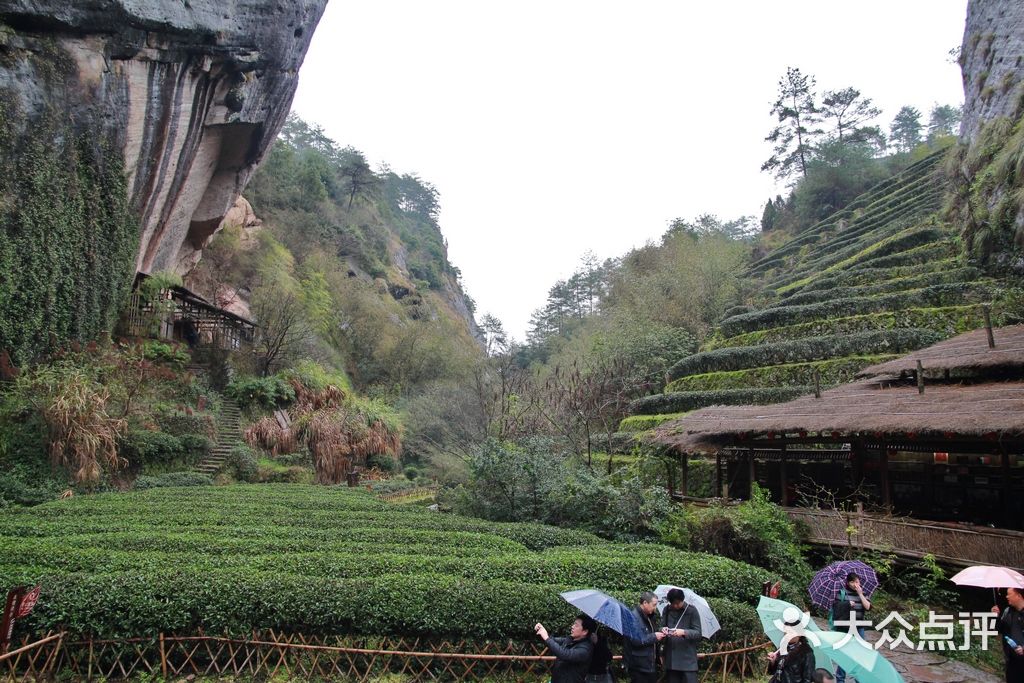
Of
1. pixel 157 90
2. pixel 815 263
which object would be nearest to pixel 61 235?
pixel 157 90

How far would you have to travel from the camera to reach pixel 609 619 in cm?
447

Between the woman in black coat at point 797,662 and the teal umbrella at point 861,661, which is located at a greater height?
the teal umbrella at point 861,661

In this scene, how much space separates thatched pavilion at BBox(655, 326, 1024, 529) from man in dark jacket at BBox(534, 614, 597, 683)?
282 inches

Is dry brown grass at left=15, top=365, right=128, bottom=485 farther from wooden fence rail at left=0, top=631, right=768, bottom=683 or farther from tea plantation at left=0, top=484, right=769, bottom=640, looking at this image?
wooden fence rail at left=0, top=631, right=768, bottom=683

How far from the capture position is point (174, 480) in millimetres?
16750

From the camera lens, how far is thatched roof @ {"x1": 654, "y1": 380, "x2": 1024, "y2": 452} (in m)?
8.34

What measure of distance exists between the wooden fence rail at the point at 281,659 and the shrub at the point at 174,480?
11.2 m

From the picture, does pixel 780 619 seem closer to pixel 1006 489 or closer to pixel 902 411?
pixel 902 411

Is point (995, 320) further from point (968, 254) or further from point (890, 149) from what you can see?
point (890, 149)

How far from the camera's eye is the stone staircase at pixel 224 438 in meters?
18.5

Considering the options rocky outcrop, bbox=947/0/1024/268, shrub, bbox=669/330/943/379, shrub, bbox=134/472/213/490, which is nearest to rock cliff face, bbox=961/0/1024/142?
rocky outcrop, bbox=947/0/1024/268

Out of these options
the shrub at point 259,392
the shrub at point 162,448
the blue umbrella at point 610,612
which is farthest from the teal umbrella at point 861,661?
the shrub at point 259,392

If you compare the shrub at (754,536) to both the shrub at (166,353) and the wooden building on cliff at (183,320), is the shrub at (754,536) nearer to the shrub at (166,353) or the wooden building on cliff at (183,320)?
the shrub at (166,353)

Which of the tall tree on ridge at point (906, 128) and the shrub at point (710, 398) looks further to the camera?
the tall tree on ridge at point (906, 128)
